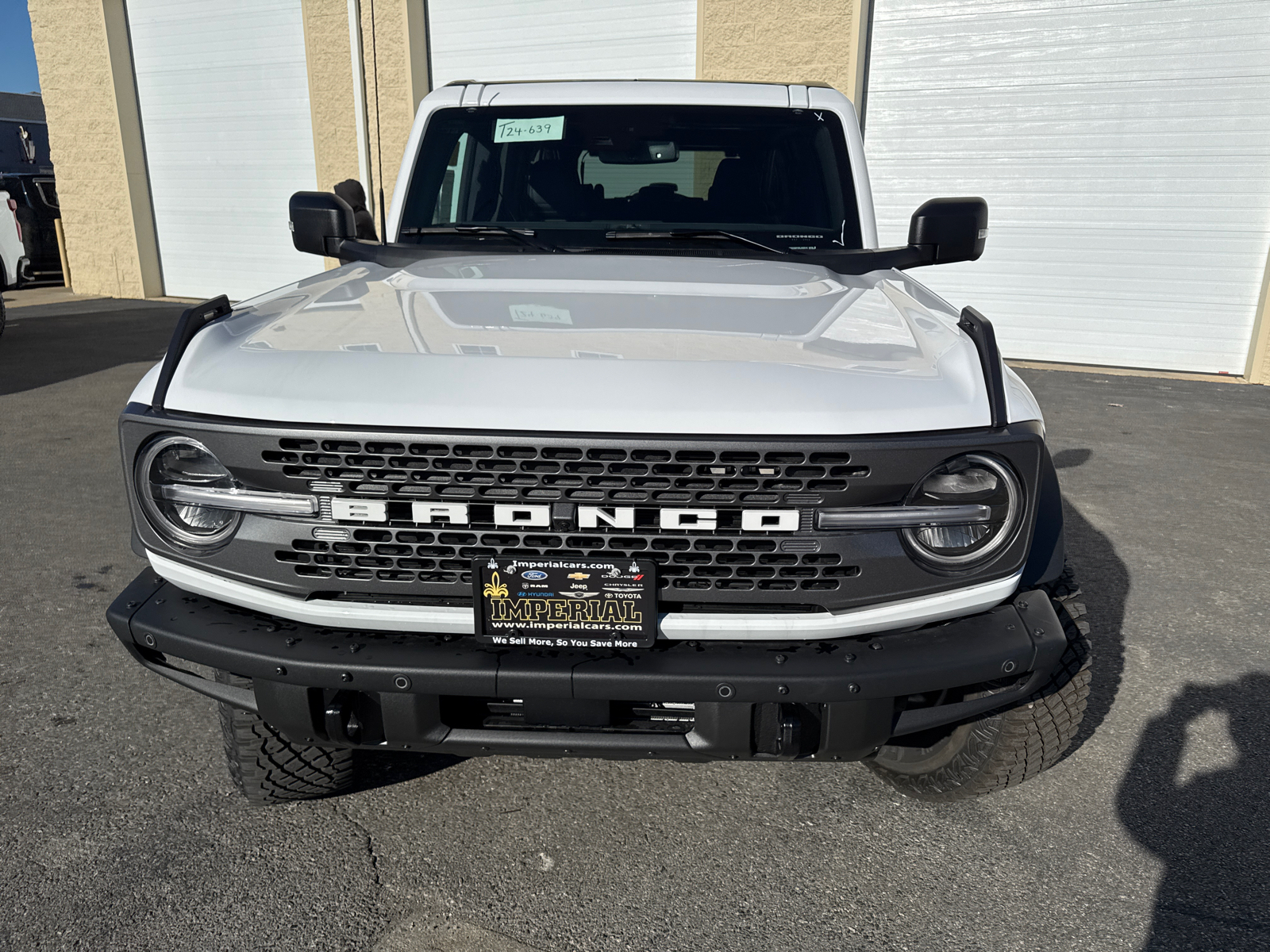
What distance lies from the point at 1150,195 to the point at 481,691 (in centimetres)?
948

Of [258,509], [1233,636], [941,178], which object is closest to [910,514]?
[258,509]

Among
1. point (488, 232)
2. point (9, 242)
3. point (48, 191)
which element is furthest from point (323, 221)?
point (48, 191)

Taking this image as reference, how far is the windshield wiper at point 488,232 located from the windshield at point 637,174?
2 cm

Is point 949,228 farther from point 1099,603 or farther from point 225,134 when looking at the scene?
point 225,134

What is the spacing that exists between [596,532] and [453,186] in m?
2.06

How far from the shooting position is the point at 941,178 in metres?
9.62

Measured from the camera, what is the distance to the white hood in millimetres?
1762

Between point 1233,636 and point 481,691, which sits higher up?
point 481,691

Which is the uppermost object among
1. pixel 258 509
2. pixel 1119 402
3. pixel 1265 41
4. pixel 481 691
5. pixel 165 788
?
pixel 1265 41

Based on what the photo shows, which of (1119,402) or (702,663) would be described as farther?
(1119,402)

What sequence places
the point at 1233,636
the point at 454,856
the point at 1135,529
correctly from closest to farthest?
the point at 454,856
the point at 1233,636
the point at 1135,529

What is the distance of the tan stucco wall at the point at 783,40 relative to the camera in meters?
9.45

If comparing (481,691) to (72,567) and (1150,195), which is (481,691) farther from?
(1150,195)

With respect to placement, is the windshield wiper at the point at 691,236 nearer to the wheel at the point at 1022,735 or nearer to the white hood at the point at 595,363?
the white hood at the point at 595,363
